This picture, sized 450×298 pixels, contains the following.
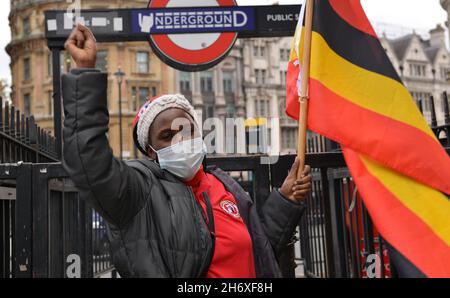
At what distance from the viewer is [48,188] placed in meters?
3.14

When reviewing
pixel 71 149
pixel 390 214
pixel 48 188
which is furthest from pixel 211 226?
pixel 48 188

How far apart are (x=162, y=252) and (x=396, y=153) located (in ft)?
4.05

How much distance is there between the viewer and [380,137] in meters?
2.53

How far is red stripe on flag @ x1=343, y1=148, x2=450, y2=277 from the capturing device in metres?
2.31

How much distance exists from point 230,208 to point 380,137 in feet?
2.78

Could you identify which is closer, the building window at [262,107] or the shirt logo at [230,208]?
the shirt logo at [230,208]

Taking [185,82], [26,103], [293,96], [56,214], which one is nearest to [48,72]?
[26,103]

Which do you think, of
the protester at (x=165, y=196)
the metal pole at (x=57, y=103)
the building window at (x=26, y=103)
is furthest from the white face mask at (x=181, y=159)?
the building window at (x=26, y=103)

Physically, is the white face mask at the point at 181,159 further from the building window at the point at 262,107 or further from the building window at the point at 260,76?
the building window at the point at 260,76

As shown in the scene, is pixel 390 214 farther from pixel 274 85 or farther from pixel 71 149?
pixel 274 85

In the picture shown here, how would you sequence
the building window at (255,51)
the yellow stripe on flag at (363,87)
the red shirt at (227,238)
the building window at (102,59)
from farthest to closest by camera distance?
the building window at (255,51), the building window at (102,59), the yellow stripe on flag at (363,87), the red shirt at (227,238)

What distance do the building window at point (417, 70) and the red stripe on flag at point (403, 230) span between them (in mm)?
59067

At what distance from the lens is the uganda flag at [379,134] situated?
2383 millimetres

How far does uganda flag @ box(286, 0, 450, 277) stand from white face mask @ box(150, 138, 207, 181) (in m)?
0.70
